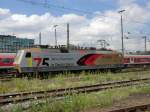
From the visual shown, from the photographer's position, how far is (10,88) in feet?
66.2

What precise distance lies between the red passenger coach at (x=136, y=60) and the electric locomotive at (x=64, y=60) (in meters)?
10.9

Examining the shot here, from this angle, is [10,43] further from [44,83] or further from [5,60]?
[44,83]

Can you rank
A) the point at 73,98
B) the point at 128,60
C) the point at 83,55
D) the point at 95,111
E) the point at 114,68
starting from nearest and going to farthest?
the point at 95,111 < the point at 73,98 < the point at 83,55 < the point at 114,68 < the point at 128,60

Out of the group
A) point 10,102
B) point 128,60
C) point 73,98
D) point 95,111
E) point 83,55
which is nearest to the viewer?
point 95,111

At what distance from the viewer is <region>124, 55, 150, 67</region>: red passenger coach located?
2121 inches

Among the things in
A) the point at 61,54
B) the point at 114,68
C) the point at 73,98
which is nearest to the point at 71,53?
the point at 61,54

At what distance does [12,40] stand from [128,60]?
32216mm

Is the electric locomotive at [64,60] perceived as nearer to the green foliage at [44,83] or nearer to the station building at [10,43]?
the green foliage at [44,83]

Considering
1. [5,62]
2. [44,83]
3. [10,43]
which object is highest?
[10,43]

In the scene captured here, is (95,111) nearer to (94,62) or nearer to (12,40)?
(94,62)

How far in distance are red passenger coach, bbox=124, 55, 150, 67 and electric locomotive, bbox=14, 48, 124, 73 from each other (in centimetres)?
1089

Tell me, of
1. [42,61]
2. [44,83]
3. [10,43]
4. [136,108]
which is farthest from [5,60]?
[10,43]

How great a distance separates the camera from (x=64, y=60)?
115 ft

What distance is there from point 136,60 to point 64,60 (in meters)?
24.7
